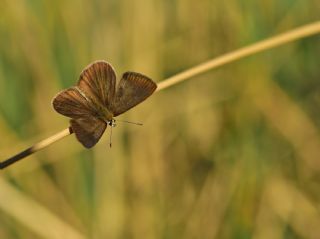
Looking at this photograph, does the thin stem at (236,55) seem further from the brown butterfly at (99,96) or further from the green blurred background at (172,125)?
the green blurred background at (172,125)

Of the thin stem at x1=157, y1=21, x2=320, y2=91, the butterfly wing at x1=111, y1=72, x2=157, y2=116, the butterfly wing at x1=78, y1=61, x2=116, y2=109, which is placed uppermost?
the butterfly wing at x1=78, y1=61, x2=116, y2=109

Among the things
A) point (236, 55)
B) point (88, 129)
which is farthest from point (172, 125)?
point (88, 129)

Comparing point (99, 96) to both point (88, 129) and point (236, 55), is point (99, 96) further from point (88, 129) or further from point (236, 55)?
point (236, 55)

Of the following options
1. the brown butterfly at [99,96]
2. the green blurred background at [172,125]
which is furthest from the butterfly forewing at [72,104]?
the green blurred background at [172,125]

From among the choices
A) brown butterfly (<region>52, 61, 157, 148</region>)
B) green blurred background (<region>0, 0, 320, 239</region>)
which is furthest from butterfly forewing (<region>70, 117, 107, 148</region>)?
green blurred background (<region>0, 0, 320, 239</region>)

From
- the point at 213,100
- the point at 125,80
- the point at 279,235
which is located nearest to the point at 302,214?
the point at 279,235

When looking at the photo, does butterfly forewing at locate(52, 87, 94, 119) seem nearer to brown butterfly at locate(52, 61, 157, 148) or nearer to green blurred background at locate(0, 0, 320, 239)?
brown butterfly at locate(52, 61, 157, 148)

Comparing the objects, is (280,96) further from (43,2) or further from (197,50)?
(43,2)
